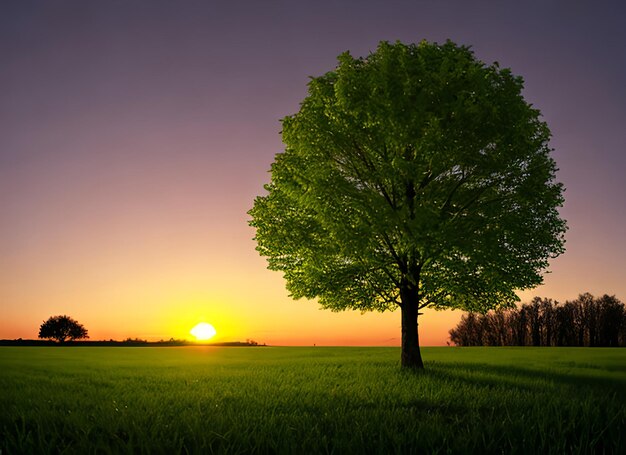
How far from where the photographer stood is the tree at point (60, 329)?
150 m

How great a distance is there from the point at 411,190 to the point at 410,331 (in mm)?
6817

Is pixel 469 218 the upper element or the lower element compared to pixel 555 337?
upper

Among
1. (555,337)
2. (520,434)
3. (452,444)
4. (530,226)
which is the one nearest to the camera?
(452,444)

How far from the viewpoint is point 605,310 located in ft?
378

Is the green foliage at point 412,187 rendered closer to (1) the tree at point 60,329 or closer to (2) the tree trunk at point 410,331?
(2) the tree trunk at point 410,331

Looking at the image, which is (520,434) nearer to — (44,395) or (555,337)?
(44,395)

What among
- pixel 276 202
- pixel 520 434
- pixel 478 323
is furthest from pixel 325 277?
A: pixel 478 323

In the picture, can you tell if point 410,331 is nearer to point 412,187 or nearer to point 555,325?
point 412,187

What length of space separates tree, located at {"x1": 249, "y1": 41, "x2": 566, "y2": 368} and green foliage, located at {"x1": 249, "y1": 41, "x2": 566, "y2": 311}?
0.05 metres

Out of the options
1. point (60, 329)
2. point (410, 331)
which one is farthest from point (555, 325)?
point (60, 329)

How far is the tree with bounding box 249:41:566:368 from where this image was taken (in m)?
18.8

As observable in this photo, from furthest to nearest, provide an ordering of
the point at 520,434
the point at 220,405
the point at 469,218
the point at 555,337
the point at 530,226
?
the point at 555,337 → the point at 530,226 → the point at 469,218 → the point at 220,405 → the point at 520,434

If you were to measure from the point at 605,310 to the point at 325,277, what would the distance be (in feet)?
394

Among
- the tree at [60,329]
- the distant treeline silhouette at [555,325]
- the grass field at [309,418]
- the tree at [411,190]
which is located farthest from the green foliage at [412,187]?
the tree at [60,329]
